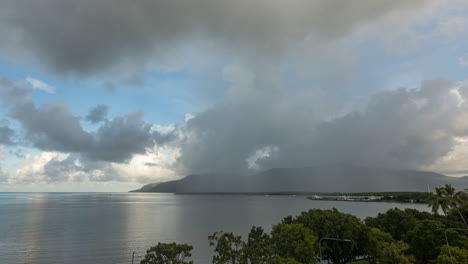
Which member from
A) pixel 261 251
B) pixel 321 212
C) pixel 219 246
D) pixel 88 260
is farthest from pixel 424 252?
pixel 88 260

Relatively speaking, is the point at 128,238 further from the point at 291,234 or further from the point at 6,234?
the point at 291,234

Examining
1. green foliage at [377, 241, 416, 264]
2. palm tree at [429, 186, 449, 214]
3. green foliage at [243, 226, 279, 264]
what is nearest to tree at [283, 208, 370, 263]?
green foliage at [377, 241, 416, 264]

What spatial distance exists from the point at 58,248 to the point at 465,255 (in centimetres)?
11375

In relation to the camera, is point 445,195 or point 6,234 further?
point 6,234

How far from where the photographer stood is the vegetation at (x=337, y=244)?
4556cm

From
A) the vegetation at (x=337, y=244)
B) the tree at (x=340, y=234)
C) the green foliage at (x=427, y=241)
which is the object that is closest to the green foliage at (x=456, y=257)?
the vegetation at (x=337, y=244)

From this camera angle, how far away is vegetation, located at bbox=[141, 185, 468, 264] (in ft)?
149

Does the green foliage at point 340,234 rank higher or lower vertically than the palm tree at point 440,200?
lower

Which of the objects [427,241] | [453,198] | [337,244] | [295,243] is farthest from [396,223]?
[295,243]

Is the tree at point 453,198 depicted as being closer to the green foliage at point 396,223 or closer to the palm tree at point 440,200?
the palm tree at point 440,200

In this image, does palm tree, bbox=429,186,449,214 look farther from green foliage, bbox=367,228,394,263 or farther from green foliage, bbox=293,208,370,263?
green foliage, bbox=293,208,370,263

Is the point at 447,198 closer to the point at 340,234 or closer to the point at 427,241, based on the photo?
the point at 427,241

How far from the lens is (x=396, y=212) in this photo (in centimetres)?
7756

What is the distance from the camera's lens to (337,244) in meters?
58.4
